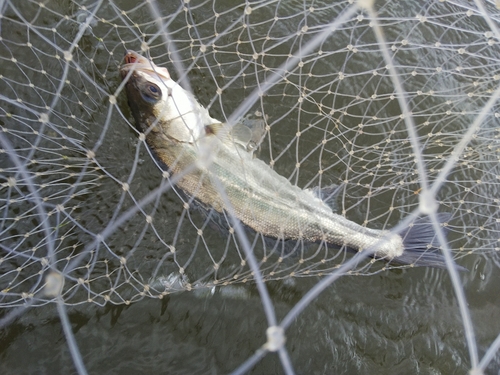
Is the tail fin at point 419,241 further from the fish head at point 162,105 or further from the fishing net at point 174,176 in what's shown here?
the fish head at point 162,105

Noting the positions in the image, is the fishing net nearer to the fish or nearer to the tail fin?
the fish

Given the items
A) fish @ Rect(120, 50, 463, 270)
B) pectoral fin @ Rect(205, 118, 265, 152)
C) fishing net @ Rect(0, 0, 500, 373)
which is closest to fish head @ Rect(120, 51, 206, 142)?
fish @ Rect(120, 50, 463, 270)

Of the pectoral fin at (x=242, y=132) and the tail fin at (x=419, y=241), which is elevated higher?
the tail fin at (x=419, y=241)

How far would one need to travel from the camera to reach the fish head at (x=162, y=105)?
8.79 feet

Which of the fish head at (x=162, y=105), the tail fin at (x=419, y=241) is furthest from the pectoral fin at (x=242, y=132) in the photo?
the tail fin at (x=419, y=241)

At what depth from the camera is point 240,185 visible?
8.97 ft

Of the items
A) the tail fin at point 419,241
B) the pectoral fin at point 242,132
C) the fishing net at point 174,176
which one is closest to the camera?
the tail fin at point 419,241

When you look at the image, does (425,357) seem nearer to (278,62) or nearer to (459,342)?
(459,342)

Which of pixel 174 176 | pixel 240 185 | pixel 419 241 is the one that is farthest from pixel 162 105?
pixel 419 241

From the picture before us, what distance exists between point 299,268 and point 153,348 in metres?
1.18

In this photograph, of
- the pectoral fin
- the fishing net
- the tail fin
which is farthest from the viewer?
the fishing net

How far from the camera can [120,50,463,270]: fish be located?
265 cm

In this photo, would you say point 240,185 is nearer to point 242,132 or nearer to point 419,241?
point 242,132

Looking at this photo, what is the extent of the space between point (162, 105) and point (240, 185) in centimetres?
69
